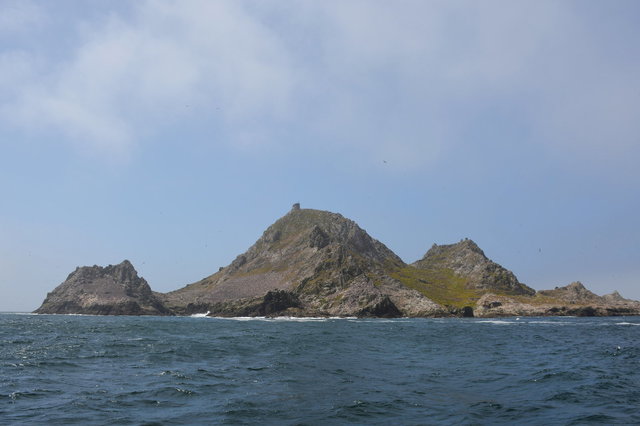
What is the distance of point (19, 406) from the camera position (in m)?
25.4

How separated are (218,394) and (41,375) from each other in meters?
16.1

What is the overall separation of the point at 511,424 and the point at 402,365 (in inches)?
884

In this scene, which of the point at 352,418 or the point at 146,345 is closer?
the point at 352,418

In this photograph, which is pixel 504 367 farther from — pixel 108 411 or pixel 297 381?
pixel 108 411

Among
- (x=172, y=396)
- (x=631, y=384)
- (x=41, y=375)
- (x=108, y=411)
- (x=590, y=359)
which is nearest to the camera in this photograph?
(x=108, y=411)

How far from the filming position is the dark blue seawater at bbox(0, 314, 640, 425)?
24297mm

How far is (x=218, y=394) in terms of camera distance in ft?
97.7

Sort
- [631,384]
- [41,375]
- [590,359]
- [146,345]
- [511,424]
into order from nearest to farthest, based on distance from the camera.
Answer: [511,424] < [631,384] < [41,375] < [590,359] < [146,345]

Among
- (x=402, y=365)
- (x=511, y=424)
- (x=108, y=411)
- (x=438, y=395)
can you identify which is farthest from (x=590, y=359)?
(x=108, y=411)

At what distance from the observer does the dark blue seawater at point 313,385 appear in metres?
24.3

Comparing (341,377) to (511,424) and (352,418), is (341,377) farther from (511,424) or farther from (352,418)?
(511,424)

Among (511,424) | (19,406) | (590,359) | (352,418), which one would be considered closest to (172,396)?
(19,406)

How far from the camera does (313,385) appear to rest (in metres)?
33.6

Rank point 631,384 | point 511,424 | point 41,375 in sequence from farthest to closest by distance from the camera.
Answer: point 41,375
point 631,384
point 511,424
